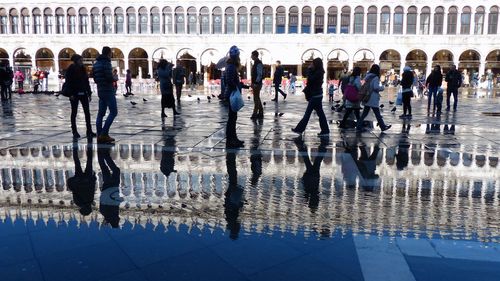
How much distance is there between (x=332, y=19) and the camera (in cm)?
5406

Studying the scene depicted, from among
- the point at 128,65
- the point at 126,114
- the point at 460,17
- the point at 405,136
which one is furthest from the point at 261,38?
the point at 405,136

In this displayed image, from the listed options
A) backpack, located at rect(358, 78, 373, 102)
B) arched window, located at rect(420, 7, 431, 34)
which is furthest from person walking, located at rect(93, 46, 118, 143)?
arched window, located at rect(420, 7, 431, 34)

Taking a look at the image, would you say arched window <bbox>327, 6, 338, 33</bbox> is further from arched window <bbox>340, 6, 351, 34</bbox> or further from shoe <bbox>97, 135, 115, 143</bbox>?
shoe <bbox>97, 135, 115, 143</bbox>

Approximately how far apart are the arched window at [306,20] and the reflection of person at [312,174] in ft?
156

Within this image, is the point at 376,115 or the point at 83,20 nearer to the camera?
the point at 376,115

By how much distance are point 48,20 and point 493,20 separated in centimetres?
5136

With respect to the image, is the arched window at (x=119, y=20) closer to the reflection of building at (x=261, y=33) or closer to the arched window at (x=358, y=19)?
the reflection of building at (x=261, y=33)

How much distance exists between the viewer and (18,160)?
6.64 meters

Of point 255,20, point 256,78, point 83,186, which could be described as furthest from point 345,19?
point 83,186

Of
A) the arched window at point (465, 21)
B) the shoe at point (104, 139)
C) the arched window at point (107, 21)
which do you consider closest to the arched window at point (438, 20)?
the arched window at point (465, 21)

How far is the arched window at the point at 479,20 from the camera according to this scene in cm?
5069

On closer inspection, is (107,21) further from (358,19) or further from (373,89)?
(373,89)

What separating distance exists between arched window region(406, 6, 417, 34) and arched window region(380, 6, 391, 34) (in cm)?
206

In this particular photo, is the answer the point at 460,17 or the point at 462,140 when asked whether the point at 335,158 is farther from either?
the point at 460,17
